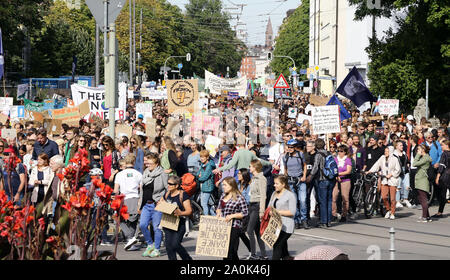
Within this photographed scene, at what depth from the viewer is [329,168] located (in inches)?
597

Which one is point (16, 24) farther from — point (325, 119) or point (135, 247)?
point (135, 247)

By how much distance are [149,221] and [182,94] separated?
12777 mm

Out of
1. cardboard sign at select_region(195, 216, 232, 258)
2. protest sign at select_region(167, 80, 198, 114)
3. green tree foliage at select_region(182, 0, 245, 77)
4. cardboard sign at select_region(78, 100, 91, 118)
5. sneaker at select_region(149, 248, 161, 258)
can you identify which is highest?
green tree foliage at select_region(182, 0, 245, 77)

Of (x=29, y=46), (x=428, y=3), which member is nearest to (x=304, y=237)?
(x=428, y=3)

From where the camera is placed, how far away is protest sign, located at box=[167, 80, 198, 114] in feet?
80.5

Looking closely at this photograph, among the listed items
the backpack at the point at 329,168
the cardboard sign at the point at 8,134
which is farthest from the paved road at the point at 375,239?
the cardboard sign at the point at 8,134

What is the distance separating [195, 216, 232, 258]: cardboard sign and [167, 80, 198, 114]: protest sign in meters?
14.7

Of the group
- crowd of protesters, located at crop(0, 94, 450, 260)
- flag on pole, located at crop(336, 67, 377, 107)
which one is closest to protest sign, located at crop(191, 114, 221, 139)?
crowd of protesters, located at crop(0, 94, 450, 260)

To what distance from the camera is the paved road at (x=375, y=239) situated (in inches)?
473

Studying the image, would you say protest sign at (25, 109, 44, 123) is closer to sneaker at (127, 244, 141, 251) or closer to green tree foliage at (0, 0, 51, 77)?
sneaker at (127, 244, 141, 251)
